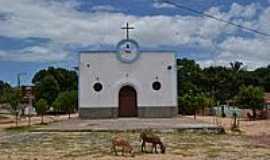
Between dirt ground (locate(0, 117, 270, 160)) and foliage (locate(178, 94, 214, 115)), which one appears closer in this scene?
dirt ground (locate(0, 117, 270, 160))

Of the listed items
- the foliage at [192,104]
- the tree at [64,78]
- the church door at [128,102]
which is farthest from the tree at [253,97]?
the tree at [64,78]

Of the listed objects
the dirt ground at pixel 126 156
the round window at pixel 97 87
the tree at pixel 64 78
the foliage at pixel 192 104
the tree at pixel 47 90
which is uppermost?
the tree at pixel 64 78

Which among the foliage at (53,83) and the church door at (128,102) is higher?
the foliage at (53,83)

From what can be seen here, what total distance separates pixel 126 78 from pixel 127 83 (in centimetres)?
38

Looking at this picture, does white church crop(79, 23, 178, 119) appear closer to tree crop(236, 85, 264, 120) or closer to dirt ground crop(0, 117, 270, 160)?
tree crop(236, 85, 264, 120)

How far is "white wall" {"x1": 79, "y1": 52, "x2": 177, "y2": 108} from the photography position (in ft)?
123

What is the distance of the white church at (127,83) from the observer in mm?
37250

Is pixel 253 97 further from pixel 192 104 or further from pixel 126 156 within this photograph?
pixel 126 156

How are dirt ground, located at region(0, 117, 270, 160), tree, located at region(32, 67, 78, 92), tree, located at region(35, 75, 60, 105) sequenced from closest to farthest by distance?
dirt ground, located at region(0, 117, 270, 160) → tree, located at region(35, 75, 60, 105) → tree, located at region(32, 67, 78, 92)

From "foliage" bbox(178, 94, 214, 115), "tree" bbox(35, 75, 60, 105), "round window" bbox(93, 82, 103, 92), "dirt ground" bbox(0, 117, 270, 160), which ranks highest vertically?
"tree" bbox(35, 75, 60, 105)

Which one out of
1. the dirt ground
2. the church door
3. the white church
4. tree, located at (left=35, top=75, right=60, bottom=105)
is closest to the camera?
the dirt ground

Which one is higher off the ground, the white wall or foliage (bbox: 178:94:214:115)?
the white wall

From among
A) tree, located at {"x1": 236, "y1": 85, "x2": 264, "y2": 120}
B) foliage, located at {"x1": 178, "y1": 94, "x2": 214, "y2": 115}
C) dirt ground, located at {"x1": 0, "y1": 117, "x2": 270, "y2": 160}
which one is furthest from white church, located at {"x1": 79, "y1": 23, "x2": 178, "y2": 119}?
dirt ground, located at {"x1": 0, "y1": 117, "x2": 270, "y2": 160}

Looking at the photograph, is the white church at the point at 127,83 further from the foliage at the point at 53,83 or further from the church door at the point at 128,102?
the foliage at the point at 53,83
